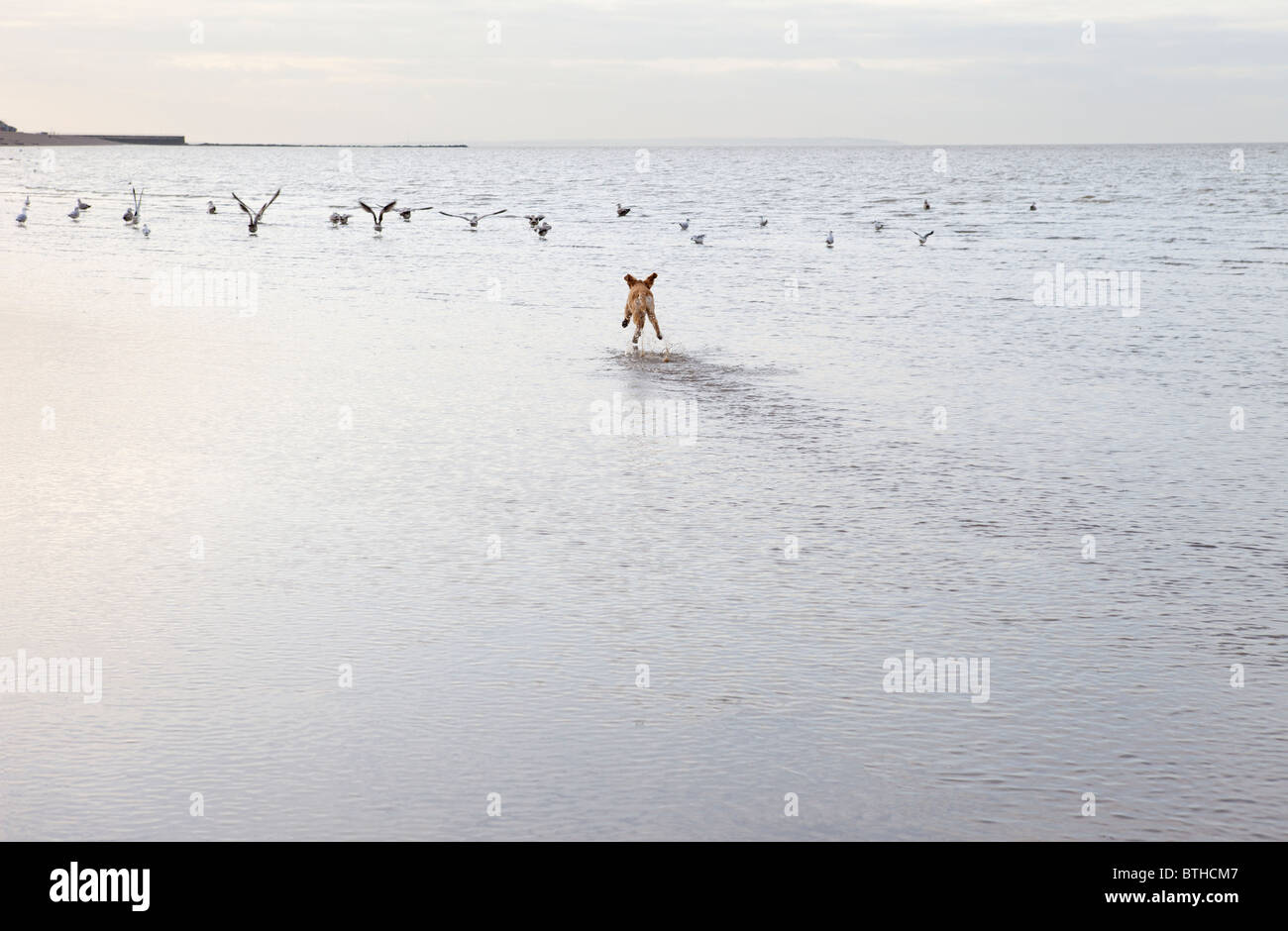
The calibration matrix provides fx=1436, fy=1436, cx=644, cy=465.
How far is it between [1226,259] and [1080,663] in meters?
28.5

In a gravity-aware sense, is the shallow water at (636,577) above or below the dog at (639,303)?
below

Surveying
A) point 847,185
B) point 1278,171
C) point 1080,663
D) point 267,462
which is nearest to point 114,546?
point 267,462

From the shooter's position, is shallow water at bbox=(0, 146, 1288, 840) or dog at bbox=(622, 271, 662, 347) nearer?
shallow water at bbox=(0, 146, 1288, 840)

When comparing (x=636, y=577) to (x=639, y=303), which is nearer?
(x=636, y=577)

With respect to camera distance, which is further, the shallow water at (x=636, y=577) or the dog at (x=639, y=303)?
the dog at (x=639, y=303)

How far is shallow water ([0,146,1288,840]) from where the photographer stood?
497cm

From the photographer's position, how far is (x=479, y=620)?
676cm

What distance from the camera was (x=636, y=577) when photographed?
24.8 ft

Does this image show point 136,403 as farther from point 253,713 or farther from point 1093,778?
point 1093,778

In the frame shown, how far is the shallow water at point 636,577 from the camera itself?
16.3ft

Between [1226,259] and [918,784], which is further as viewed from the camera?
[1226,259]

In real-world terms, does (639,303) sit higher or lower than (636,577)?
higher

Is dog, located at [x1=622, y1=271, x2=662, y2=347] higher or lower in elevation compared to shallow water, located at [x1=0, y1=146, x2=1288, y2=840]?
higher
